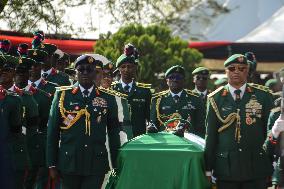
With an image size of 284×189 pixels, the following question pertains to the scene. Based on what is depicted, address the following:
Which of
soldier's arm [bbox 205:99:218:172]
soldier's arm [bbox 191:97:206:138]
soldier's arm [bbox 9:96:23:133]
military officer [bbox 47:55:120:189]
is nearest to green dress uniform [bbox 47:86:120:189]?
military officer [bbox 47:55:120:189]

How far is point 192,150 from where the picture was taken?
8.73m

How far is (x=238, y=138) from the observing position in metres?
8.91

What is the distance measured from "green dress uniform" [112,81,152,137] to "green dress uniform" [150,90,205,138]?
0.21m

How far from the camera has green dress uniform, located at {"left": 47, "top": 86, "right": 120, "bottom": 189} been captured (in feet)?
29.5

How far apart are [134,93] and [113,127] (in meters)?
3.29

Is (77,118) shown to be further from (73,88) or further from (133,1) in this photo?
(133,1)

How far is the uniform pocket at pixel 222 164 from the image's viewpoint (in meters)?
8.88

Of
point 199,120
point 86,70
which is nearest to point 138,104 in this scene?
point 199,120

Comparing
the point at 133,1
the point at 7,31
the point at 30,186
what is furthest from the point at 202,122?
the point at 133,1

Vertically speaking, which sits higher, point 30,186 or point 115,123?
point 115,123

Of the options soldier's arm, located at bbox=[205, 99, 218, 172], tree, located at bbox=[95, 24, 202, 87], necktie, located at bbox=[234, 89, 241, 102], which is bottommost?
soldier's arm, located at bbox=[205, 99, 218, 172]

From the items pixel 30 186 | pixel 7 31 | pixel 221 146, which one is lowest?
pixel 30 186

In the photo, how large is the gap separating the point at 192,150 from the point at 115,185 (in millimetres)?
890

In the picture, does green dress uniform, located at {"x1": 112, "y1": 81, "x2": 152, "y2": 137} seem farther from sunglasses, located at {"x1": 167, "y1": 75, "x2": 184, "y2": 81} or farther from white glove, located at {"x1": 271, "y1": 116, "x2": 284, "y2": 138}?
white glove, located at {"x1": 271, "y1": 116, "x2": 284, "y2": 138}
